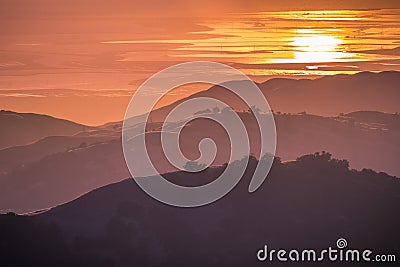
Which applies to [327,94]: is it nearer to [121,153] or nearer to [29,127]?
[121,153]

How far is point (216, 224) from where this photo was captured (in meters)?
27.6

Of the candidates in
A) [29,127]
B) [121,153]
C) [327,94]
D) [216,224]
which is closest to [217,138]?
[216,224]

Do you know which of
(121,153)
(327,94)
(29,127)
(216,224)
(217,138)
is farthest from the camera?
(217,138)

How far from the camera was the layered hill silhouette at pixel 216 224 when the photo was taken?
2556cm

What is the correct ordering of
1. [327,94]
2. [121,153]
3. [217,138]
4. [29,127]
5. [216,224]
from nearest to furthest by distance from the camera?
1. [29,127]
2. [121,153]
3. [216,224]
4. [327,94]
5. [217,138]

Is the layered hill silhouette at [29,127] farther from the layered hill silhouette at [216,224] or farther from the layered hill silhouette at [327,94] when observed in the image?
the layered hill silhouette at [327,94]

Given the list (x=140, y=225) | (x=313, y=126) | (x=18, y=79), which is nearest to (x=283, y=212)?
(x=313, y=126)

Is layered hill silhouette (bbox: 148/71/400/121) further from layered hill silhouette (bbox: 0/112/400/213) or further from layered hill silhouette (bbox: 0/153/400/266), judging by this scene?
layered hill silhouette (bbox: 0/153/400/266)

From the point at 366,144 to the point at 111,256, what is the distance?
425 inches

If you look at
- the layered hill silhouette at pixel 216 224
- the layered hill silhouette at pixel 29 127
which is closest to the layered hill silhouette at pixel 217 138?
the layered hill silhouette at pixel 29 127

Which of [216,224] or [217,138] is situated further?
[217,138]

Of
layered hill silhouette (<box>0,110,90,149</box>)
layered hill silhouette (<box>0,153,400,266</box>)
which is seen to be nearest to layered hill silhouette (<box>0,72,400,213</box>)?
layered hill silhouette (<box>0,110,90,149</box>)

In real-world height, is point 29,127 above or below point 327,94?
below

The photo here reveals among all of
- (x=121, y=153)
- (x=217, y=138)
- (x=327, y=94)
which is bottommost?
(x=121, y=153)
